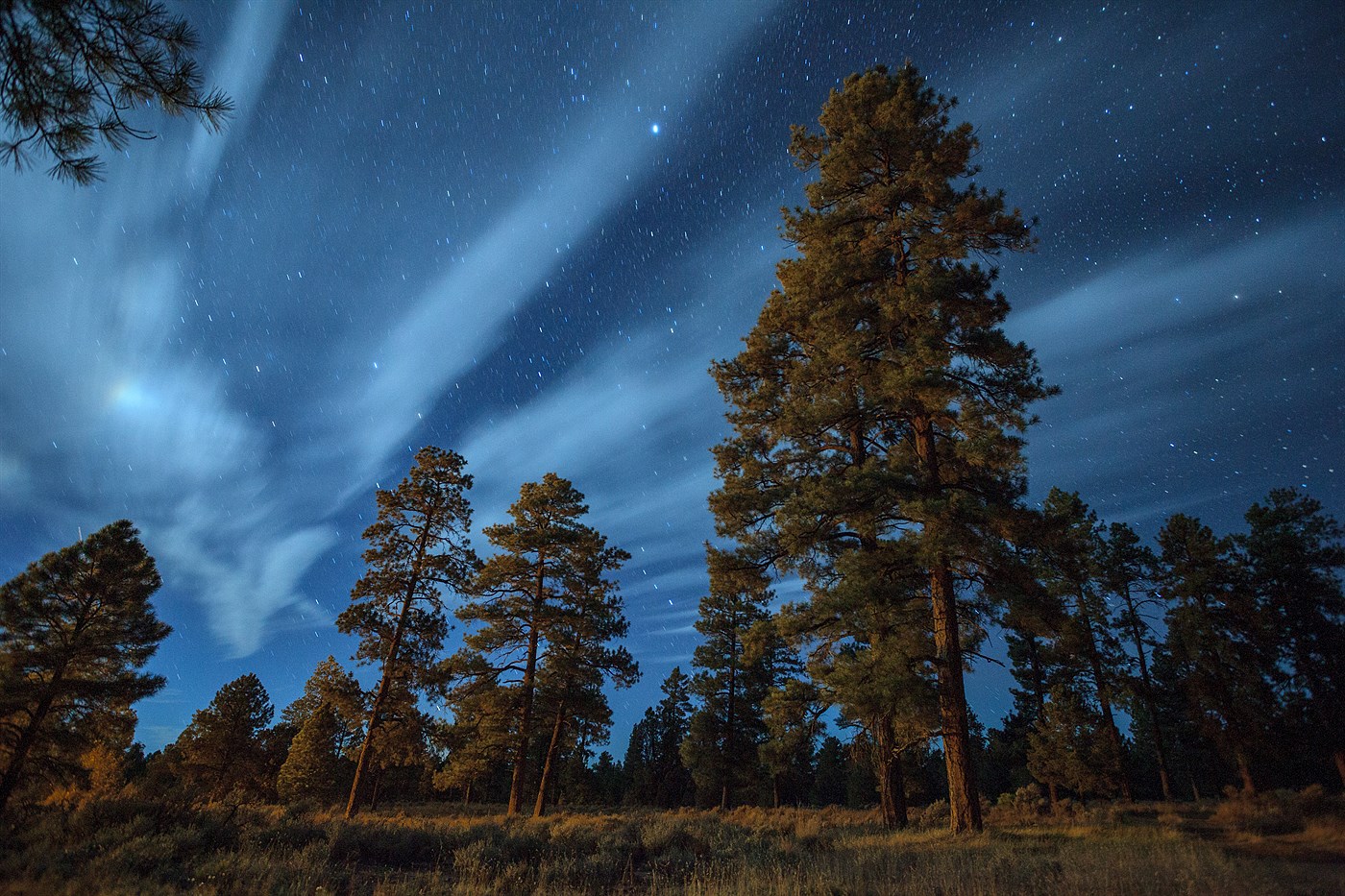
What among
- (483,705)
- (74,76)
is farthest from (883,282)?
(483,705)

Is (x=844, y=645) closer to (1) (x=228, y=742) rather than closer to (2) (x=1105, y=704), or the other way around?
(2) (x=1105, y=704)

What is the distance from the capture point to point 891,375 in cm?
1085

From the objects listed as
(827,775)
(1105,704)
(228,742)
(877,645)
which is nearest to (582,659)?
(877,645)

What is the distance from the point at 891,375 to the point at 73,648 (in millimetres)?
27402

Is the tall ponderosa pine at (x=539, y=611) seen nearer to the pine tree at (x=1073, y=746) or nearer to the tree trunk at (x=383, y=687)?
the tree trunk at (x=383, y=687)

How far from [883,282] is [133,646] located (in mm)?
27986

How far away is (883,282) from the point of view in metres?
13.2

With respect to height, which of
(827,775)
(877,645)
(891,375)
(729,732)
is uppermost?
(891,375)

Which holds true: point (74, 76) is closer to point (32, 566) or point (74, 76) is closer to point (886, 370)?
point (886, 370)

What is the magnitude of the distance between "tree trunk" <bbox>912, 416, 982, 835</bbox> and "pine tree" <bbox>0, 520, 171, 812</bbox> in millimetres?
26235

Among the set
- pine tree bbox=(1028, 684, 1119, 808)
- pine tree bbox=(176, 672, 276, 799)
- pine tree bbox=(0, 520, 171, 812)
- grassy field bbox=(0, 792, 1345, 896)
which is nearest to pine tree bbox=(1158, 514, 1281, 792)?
pine tree bbox=(1028, 684, 1119, 808)

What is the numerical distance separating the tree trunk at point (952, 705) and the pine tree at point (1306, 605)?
24658 millimetres

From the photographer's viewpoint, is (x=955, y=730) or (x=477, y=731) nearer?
(x=955, y=730)

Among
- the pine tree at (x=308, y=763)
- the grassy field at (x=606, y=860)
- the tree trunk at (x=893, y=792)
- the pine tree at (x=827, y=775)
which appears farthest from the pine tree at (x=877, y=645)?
the pine tree at (x=827, y=775)
